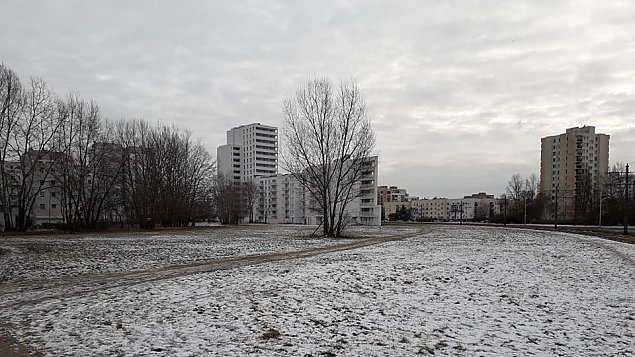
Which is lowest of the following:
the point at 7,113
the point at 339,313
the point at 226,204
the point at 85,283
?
the point at 226,204

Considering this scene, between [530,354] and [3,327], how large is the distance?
902 centimetres

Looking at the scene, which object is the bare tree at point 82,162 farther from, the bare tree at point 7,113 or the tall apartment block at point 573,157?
the tall apartment block at point 573,157

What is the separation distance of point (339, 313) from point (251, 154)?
583 ft

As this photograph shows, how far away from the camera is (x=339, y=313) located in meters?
9.13

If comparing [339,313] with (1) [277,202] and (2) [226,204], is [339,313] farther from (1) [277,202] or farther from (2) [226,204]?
(1) [277,202]

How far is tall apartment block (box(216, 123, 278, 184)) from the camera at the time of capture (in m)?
182

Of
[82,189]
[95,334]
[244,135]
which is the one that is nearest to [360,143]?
[82,189]

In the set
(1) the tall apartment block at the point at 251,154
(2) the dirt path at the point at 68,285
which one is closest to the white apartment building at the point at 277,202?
(1) the tall apartment block at the point at 251,154

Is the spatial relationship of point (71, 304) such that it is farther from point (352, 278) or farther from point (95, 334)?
point (352, 278)

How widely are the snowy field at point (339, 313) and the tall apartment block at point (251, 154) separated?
167083 mm

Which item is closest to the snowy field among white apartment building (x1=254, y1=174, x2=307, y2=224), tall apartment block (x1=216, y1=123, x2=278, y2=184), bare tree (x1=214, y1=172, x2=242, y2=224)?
bare tree (x1=214, y1=172, x2=242, y2=224)

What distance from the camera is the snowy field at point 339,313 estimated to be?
7039 mm

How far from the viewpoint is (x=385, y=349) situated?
6855 millimetres

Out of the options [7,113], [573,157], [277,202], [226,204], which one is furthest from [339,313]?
[277,202]
